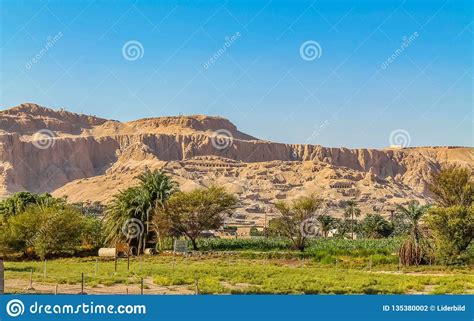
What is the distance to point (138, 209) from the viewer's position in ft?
183

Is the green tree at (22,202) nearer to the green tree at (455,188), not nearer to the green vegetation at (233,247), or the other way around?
the green vegetation at (233,247)

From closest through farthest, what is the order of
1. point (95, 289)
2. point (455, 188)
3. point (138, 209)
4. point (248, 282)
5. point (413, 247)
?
point (95, 289) < point (248, 282) < point (413, 247) < point (455, 188) < point (138, 209)

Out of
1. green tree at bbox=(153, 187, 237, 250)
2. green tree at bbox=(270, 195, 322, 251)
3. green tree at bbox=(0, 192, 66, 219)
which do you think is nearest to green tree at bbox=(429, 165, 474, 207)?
green tree at bbox=(270, 195, 322, 251)

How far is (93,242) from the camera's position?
6269cm

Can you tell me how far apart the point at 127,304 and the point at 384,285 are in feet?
58.6

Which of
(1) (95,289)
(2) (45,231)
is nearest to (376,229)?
(2) (45,231)

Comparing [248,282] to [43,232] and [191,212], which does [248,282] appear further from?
[191,212]

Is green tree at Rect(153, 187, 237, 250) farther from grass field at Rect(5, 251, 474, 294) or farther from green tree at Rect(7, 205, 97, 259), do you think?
grass field at Rect(5, 251, 474, 294)

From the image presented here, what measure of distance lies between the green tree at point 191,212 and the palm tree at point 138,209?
1.25 m

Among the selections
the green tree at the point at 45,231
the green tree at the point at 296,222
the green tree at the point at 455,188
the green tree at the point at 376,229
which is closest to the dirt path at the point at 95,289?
the green tree at the point at 45,231

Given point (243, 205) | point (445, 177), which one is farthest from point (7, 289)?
point (243, 205)

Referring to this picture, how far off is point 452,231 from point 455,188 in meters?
6.53

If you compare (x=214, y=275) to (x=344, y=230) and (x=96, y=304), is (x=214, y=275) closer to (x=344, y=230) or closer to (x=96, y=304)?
(x=96, y=304)

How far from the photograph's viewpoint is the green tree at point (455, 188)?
162ft
